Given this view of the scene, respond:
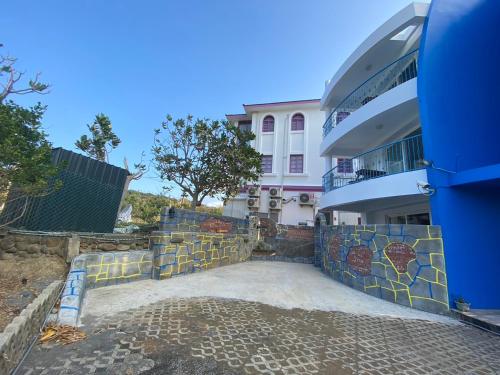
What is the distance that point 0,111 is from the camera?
12.9ft

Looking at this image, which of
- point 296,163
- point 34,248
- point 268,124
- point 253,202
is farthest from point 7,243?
point 268,124

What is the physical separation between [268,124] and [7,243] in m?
17.6

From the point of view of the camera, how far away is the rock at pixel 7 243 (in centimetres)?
519

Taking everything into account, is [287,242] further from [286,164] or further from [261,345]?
[261,345]

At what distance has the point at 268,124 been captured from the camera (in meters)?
20.1

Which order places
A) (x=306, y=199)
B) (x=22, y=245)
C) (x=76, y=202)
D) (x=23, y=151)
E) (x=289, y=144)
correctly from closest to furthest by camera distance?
1. (x=23, y=151)
2. (x=22, y=245)
3. (x=76, y=202)
4. (x=306, y=199)
5. (x=289, y=144)

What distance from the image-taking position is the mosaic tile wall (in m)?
6.99

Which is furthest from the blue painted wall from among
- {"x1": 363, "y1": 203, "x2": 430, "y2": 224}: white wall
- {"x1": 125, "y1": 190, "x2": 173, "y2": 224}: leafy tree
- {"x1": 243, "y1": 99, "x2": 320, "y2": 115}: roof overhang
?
{"x1": 125, "y1": 190, "x2": 173, "y2": 224}: leafy tree

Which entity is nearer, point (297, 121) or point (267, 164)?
point (267, 164)

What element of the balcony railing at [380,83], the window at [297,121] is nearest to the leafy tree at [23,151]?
the balcony railing at [380,83]

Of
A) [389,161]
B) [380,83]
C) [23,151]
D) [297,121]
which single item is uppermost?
[297,121]

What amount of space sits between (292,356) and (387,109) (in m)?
7.19

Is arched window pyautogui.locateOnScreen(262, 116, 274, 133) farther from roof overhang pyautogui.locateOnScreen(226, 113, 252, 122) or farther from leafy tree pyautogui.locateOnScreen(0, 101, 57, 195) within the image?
leafy tree pyautogui.locateOnScreen(0, 101, 57, 195)

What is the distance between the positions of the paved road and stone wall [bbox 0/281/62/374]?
194mm
